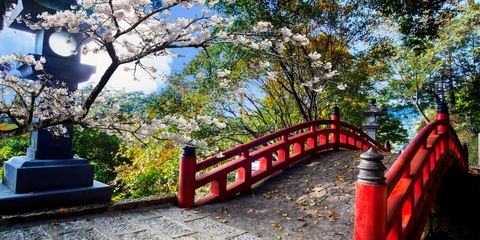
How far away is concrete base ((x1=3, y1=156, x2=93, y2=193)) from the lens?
161 inches

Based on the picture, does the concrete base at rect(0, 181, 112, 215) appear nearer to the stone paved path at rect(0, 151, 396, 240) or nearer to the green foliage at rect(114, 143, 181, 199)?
the stone paved path at rect(0, 151, 396, 240)

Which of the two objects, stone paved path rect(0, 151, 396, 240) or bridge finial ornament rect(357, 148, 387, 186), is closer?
bridge finial ornament rect(357, 148, 387, 186)

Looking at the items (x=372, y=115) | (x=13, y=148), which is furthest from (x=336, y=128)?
(x=13, y=148)

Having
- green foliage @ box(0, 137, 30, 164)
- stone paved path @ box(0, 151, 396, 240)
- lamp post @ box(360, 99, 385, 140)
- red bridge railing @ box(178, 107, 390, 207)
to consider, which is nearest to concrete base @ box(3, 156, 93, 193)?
stone paved path @ box(0, 151, 396, 240)

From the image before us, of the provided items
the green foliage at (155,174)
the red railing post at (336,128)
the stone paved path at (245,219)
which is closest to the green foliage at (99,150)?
the green foliage at (155,174)

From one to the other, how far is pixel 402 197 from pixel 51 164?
15.3 feet

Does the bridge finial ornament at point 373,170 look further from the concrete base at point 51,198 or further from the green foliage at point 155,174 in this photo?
the green foliage at point 155,174

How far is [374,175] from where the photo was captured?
117 inches

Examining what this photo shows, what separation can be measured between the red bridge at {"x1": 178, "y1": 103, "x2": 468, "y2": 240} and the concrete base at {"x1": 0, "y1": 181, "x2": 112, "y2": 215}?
1.24 m

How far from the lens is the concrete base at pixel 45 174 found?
409 centimetres

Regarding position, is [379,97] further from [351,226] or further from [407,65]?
[351,226]

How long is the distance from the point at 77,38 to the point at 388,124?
59.3 feet

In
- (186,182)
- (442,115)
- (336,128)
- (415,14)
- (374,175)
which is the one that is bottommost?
(186,182)

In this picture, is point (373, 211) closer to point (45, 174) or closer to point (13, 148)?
point (45, 174)
